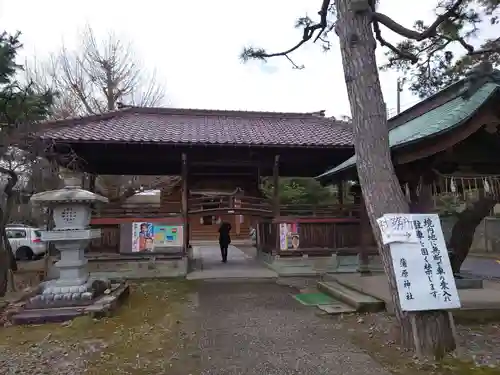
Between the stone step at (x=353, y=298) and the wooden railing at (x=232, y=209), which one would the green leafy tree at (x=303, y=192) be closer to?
the wooden railing at (x=232, y=209)

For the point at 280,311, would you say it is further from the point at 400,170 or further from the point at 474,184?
the point at 474,184

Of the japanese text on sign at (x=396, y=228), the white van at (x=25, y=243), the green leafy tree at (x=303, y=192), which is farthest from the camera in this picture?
the green leafy tree at (x=303, y=192)

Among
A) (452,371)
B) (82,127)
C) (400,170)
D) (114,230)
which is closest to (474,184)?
(400,170)

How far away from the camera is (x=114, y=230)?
11.2 m

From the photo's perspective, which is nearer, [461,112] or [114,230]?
[461,112]

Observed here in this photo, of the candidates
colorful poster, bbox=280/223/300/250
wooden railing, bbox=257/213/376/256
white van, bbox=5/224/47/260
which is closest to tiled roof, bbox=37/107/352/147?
wooden railing, bbox=257/213/376/256

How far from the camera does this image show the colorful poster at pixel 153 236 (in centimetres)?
1120

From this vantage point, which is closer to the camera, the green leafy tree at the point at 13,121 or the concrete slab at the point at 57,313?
the concrete slab at the point at 57,313

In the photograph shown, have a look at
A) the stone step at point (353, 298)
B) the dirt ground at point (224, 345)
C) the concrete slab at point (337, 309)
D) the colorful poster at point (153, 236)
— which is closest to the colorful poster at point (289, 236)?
the stone step at point (353, 298)

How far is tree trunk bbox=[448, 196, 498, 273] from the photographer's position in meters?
7.21

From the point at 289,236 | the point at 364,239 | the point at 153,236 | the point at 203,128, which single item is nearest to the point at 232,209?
the point at 289,236

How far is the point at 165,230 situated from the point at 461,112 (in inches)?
321

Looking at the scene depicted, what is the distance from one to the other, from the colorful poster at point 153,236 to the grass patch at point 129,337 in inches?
134

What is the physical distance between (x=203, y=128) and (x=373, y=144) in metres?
9.14
